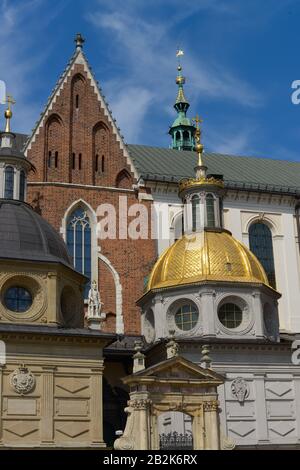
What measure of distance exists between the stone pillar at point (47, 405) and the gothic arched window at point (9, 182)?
959 centimetres

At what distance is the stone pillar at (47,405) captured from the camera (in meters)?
29.5

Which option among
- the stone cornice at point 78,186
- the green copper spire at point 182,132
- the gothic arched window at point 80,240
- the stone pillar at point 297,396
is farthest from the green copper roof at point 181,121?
the stone pillar at point 297,396

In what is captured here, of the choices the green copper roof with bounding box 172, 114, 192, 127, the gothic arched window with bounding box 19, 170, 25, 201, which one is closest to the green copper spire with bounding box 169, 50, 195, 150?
the green copper roof with bounding box 172, 114, 192, 127

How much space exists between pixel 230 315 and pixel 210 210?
699 cm

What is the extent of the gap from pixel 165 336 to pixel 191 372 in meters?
7.55

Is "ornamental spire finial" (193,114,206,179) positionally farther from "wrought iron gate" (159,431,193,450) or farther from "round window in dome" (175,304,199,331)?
"wrought iron gate" (159,431,193,450)

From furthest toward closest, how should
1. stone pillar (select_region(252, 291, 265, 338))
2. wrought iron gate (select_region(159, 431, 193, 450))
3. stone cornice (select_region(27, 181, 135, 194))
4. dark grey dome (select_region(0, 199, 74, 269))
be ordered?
stone cornice (select_region(27, 181, 135, 194))
stone pillar (select_region(252, 291, 265, 338))
dark grey dome (select_region(0, 199, 74, 269))
wrought iron gate (select_region(159, 431, 193, 450))

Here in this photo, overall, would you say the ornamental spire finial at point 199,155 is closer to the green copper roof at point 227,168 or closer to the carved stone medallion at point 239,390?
the green copper roof at point 227,168

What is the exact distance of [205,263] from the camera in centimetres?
3725

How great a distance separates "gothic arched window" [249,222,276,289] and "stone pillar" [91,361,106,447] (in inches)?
704

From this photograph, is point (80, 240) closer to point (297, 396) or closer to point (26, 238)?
point (26, 238)

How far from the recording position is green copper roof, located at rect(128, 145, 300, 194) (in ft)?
157

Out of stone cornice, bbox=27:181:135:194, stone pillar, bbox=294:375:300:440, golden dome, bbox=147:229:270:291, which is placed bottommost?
stone pillar, bbox=294:375:300:440

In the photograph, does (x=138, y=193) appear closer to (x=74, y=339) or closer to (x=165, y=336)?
(x=165, y=336)
